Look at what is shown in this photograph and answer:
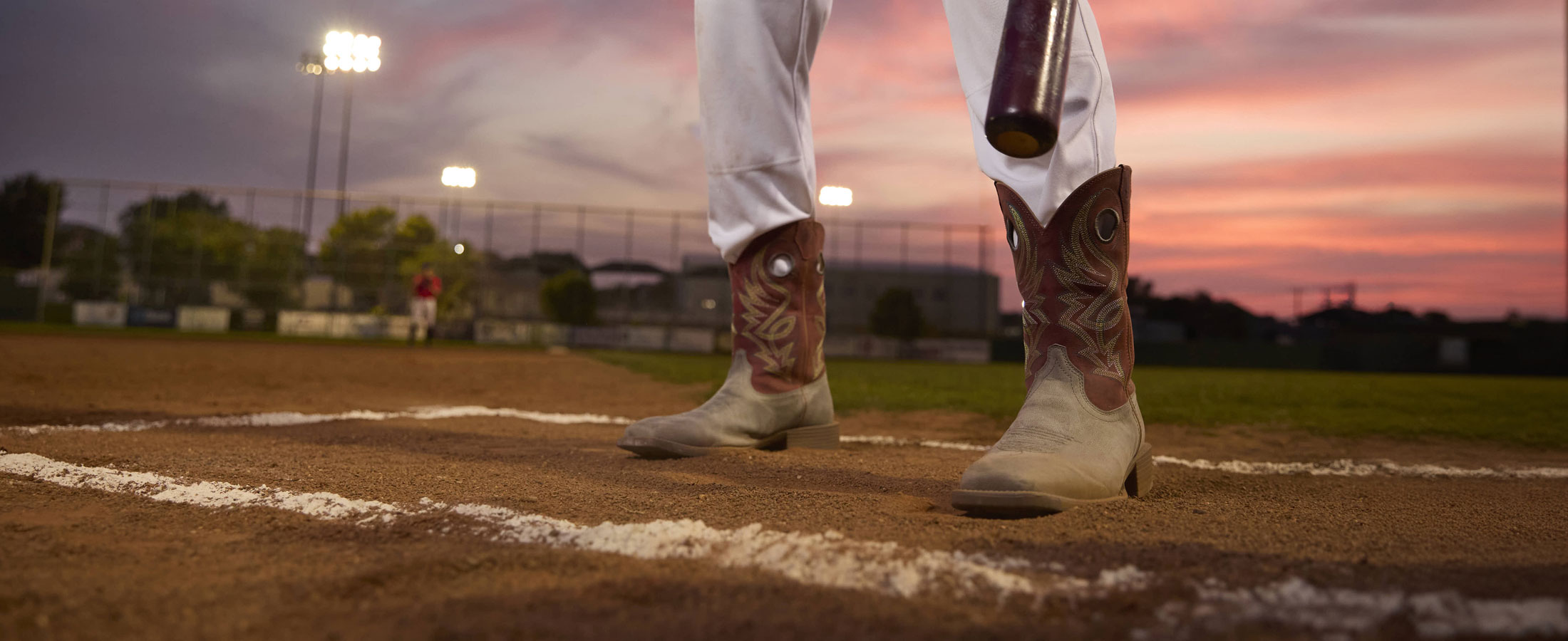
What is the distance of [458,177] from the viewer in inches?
848

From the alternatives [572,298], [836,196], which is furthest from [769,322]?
[572,298]

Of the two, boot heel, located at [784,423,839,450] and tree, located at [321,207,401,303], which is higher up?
tree, located at [321,207,401,303]

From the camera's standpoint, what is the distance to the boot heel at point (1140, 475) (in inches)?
52.2

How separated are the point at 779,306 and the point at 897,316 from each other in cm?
1909

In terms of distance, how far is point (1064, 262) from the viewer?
1.34 metres

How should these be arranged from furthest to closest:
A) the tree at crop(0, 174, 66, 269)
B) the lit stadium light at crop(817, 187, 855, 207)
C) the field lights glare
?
the tree at crop(0, 174, 66, 269) < the lit stadium light at crop(817, 187, 855, 207) < the field lights glare

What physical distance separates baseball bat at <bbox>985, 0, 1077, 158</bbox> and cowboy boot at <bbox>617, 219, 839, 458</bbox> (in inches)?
44.1

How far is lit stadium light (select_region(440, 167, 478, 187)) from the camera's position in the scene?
21203 mm

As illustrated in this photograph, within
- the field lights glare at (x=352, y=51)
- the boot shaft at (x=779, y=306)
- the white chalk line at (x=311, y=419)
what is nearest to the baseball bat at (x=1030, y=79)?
the boot shaft at (x=779, y=306)

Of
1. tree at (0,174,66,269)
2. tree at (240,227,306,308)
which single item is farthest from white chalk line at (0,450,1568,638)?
tree at (0,174,66,269)

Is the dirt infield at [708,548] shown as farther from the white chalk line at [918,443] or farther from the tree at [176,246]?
the tree at [176,246]

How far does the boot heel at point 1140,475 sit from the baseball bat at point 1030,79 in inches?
30.5

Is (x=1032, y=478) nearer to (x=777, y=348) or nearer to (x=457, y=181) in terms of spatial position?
(x=777, y=348)

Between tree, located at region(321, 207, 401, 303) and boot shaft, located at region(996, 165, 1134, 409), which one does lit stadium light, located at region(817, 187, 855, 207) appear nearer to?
tree, located at region(321, 207, 401, 303)
